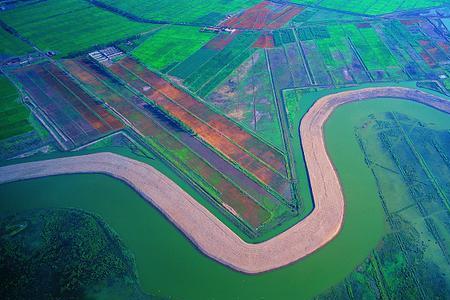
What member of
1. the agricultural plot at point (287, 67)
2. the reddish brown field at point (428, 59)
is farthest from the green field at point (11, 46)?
the reddish brown field at point (428, 59)

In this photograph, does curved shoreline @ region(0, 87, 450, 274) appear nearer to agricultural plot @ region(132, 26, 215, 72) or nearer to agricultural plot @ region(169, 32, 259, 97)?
agricultural plot @ region(169, 32, 259, 97)

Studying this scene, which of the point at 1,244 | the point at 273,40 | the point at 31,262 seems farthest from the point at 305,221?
the point at 273,40

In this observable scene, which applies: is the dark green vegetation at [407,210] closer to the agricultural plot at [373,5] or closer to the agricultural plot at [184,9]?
the agricultural plot at [373,5]

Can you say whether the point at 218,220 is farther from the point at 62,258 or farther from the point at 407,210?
the point at 407,210

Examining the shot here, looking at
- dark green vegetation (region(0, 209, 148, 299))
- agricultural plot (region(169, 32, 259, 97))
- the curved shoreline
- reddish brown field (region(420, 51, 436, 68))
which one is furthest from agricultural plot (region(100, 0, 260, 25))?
dark green vegetation (region(0, 209, 148, 299))

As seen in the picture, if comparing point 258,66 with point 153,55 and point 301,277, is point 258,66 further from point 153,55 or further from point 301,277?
point 301,277

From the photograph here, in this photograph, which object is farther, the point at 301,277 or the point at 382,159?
the point at 382,159

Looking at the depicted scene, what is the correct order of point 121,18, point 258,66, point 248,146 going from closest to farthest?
point 248,146
point 258,66
point 121,18
